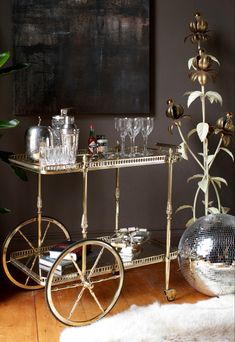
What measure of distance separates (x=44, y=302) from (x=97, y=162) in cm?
87

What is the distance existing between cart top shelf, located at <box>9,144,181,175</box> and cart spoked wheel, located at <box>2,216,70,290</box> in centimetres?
46

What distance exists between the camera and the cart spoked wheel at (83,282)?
282 cm

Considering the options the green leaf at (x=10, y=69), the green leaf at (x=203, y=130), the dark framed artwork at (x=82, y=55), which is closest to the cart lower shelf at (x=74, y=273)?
the green leaf at (x=203, y=130)

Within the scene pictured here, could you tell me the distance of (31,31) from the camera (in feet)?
11.5

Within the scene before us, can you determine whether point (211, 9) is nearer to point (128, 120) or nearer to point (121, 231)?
point (128, 120)

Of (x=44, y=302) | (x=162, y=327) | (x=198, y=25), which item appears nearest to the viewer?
(x=162, y=327)

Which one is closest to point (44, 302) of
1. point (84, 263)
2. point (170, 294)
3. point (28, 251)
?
point (28, 251)

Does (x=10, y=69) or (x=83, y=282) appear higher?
(x=10, y=69)

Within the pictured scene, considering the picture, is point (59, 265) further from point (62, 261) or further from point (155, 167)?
point (155, 167)

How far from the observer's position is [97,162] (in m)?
2.90

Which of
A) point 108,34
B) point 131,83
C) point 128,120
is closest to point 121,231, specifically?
point 128,120

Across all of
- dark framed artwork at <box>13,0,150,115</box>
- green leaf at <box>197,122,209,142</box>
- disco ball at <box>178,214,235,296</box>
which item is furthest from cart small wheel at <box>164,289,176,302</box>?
dark framed artwork at <box>13,0,150,115</box>

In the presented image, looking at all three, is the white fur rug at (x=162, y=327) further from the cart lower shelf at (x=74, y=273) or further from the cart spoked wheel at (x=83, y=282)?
the cart lower shelf at (x=74, y=273)

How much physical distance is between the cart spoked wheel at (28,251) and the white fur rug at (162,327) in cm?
40
